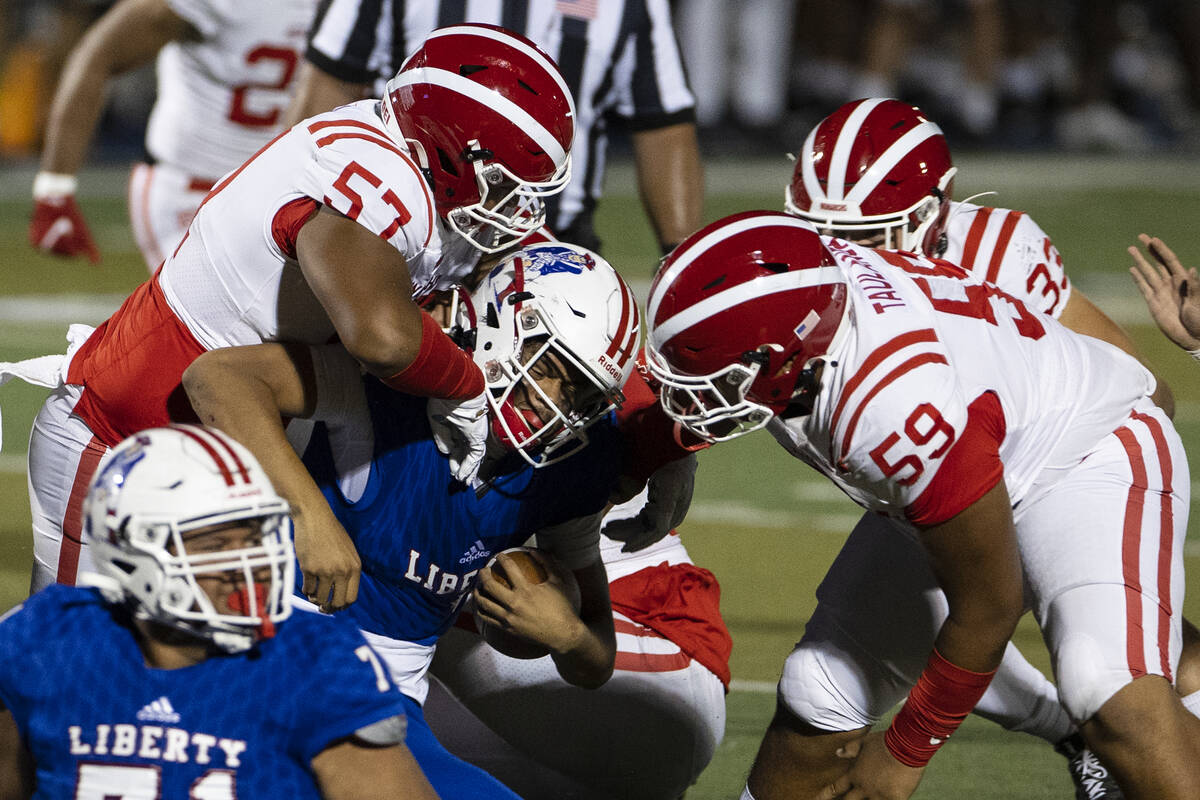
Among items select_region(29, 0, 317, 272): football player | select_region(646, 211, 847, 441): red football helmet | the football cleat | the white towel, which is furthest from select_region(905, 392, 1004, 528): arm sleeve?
select_region(29, 0, 317, 272): football player

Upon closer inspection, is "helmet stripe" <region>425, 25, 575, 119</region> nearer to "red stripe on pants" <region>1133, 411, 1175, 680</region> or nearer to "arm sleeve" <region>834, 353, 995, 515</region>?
"arm sleeve" <region>834, 353, 995, 515</region>

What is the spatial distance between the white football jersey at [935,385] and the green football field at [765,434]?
1.01 metres

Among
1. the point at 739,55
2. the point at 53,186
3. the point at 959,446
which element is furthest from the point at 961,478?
the point at 739,55

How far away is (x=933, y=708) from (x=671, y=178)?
2.57m

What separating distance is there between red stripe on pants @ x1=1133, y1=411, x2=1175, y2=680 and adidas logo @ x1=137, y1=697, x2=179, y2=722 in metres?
1.86

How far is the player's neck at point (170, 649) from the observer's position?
7.68ft

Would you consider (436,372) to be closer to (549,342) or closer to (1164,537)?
(549,342)

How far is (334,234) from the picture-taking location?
311 centimetres

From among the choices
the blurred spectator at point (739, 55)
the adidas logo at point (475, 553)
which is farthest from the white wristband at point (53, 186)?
the blurred spectator at point (739, 55)

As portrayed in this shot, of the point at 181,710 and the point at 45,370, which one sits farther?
the point at 45,370

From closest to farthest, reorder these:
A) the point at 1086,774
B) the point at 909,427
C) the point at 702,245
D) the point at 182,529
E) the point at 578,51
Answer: the point at 182,529 < the point at 909,427 < the point at 702,245 < the point at 1086,774 < the point at 578,51

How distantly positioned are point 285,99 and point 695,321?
4128 millimetres

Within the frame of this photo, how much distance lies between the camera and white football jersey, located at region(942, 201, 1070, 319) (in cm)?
386

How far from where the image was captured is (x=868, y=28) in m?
15.1
